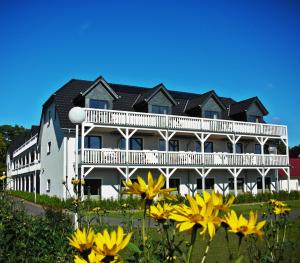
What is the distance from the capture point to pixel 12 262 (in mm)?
4113

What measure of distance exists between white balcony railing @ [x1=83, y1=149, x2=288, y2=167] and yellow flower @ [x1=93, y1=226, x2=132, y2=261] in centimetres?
2270

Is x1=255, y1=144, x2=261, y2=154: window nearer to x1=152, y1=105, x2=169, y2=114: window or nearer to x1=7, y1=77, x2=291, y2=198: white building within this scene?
x1=7, y1=77, x2=291, y2=198: white building

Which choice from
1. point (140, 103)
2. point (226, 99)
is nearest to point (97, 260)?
point (140, 103)

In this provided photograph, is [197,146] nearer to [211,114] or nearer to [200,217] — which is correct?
[211,114]

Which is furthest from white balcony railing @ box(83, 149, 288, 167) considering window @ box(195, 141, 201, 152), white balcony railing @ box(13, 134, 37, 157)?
white balcony railing @ box(13, 134, 37, 157)

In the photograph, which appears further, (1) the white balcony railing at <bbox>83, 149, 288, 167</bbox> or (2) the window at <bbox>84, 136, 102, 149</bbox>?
(2) the window at <bbox>84, 136, 102, 149</bbox>

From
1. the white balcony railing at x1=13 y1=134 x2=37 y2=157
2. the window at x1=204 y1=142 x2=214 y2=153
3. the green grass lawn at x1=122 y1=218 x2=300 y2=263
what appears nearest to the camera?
the green grass lawn at x1=122 y1=218 x2=300 y2=263

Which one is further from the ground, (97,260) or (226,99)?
(226,99)

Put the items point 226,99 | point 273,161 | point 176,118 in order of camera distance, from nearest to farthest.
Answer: point 176,118 < point 273,161 < point 226,99

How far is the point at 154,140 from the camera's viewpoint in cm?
2911

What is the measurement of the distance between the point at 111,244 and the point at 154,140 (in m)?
27.5

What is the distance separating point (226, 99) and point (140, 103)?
40.3 ft

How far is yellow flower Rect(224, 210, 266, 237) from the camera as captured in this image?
153cm

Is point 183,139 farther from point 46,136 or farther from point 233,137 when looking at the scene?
point 46,136
